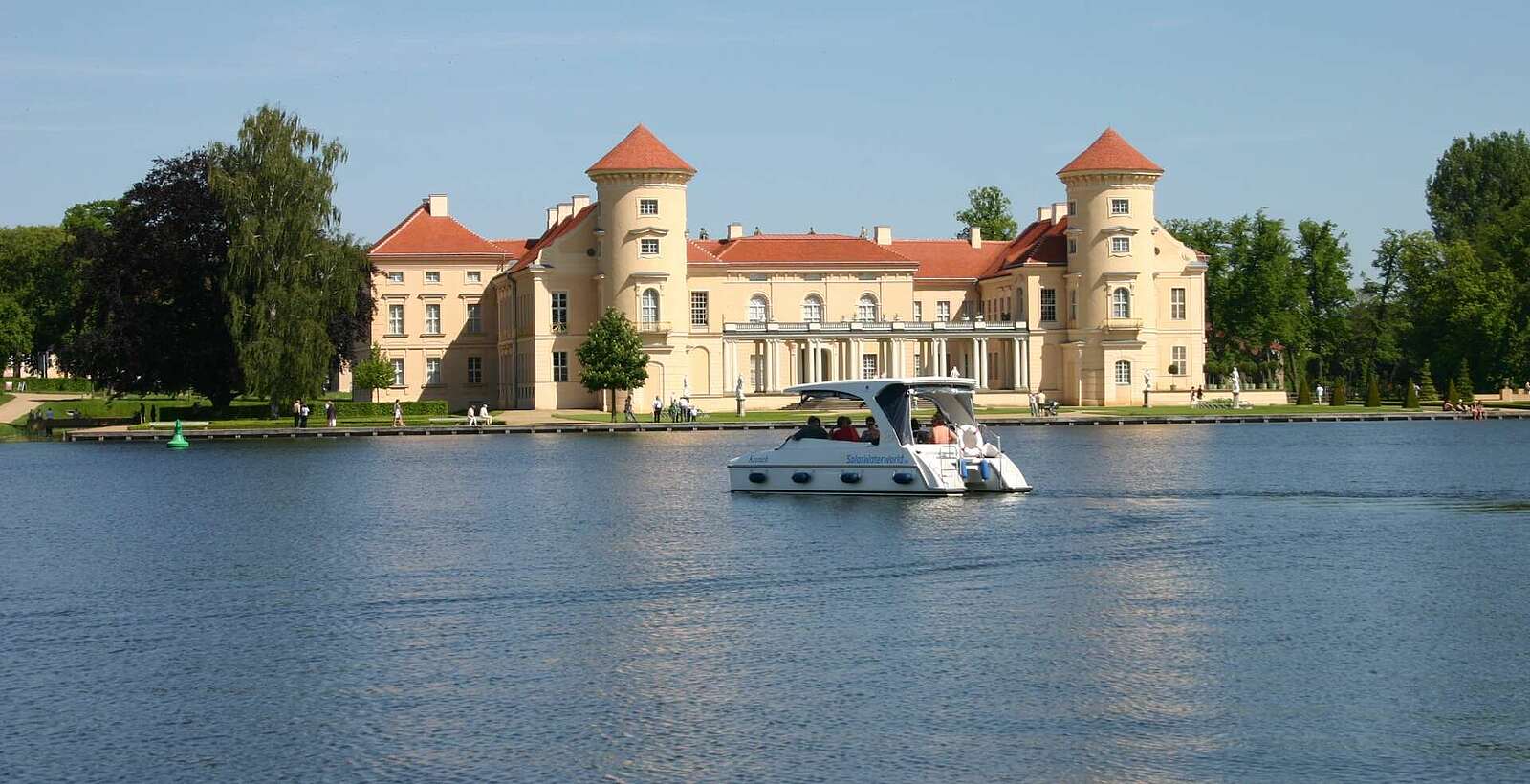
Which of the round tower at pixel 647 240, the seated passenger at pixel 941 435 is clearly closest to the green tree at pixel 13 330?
the round tower at pixel 647 240

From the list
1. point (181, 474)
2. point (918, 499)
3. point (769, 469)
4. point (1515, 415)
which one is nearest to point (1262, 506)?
point (918, 499)

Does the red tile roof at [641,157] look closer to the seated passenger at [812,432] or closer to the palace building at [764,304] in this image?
the palace building at [764,304]

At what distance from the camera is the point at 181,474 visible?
50.1 metres

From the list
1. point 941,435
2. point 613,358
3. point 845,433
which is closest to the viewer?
point 845,433

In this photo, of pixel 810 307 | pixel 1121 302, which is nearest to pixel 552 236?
pixel 810 307

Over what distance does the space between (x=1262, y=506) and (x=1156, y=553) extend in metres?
8.55

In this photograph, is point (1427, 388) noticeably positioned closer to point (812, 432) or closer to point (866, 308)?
point (866, 308)

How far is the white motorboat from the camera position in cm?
3778

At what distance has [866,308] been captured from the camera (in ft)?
Answer: 330

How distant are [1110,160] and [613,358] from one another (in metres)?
27.9

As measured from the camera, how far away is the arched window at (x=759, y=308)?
99.9 m

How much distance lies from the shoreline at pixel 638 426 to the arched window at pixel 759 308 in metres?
18.6

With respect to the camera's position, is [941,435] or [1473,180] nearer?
[941,435]

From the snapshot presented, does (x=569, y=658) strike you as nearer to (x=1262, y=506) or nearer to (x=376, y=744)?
(x=376, y=744)
